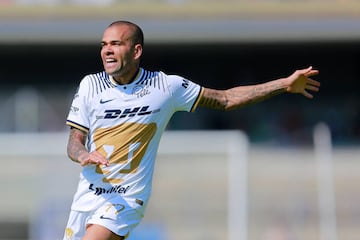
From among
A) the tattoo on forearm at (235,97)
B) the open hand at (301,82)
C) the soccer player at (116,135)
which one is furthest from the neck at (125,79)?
the open hand at (301,82)

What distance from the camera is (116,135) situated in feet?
23.4

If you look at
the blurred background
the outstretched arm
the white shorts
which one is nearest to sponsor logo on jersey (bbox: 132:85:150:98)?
the outstretched arm

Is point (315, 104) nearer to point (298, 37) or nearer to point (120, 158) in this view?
point (298, 37)

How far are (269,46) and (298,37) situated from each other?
Answer: 32.9 inches

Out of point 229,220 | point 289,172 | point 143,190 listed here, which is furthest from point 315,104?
point 143,190

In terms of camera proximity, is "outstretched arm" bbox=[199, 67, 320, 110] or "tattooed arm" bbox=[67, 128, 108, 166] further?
"outstretched arm" bbox=[199, 67, 320, 110]

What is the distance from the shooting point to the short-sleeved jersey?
7133mm

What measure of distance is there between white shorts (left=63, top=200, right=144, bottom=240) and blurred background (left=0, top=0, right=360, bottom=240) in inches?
384

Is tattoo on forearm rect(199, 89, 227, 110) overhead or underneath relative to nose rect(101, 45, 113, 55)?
underneath

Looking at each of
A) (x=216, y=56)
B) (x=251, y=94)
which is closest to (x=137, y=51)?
(x=251, y=94)

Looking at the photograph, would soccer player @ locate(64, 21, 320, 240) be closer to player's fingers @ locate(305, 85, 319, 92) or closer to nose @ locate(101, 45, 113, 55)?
nose @ locate(101, 45, 113, 55)

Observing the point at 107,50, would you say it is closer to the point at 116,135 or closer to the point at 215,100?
the point at 116,135

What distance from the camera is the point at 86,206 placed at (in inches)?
282

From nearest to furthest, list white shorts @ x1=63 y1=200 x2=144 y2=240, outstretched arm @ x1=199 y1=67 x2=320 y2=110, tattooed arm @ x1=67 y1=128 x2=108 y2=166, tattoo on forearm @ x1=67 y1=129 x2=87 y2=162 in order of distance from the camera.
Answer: tattooed arm @ x1=67 y1=128 x2=108 y2=166 → tattoo on forearm @ x1=67 y1=129 x2=87 y2=162 → white shorts @ x1=63 y1=200 x2=144 y2=240 → outstretched arm @ x1=199 y1=67 x2=320 y2=110
